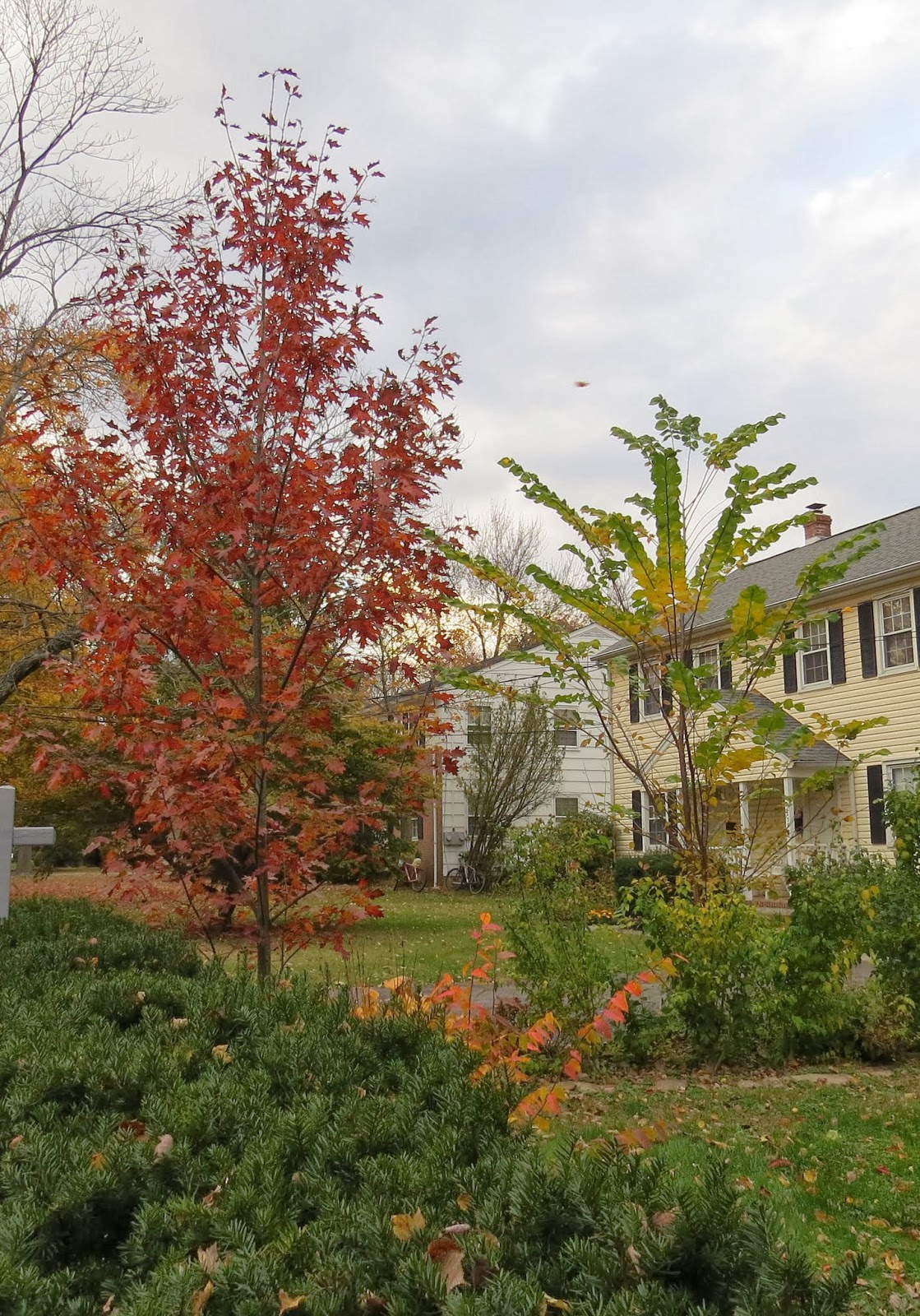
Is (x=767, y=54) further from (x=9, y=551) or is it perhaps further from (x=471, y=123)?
(x=9, y=551)

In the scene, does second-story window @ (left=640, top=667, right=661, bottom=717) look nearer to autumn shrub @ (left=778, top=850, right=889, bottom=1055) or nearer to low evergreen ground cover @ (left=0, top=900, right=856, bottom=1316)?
autumn shrub @ (left=778, top=850, right=889, bottom=1055)

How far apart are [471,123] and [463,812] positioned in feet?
69.5

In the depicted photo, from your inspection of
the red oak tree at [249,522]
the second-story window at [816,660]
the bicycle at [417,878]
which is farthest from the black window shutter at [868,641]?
the red oak tree at [249,522]

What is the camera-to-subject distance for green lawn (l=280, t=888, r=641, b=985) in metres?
9.09

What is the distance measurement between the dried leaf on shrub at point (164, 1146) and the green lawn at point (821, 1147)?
2067mm

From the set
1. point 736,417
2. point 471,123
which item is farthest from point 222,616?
point 736,417

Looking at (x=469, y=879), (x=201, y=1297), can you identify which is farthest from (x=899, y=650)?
(x=201, y=1297)

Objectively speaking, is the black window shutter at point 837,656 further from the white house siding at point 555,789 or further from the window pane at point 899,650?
the white house siding at point 555,789

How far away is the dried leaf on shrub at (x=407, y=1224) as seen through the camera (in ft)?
6.02

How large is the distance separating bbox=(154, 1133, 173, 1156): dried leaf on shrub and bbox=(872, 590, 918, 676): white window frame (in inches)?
715

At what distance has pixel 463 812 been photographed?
26844 mm

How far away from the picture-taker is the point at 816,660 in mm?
20797

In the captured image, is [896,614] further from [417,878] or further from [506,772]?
[417,878]

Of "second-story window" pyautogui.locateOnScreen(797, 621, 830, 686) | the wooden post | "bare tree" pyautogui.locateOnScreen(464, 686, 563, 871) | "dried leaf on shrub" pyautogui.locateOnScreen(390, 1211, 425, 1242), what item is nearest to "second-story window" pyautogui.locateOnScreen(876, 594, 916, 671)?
"second-story window" pyautogui.locateOnScreen(797, 621, 830, 686)
